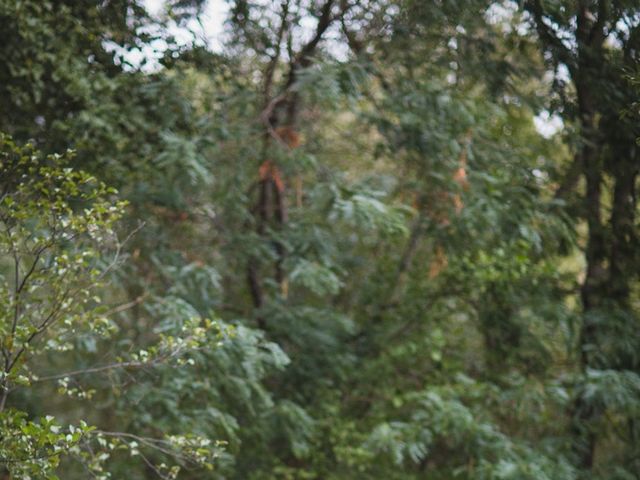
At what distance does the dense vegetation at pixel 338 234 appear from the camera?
14.5 ft

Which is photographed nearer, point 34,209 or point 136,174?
point 34,209

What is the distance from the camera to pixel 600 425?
550 centimetres

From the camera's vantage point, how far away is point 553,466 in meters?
5.12

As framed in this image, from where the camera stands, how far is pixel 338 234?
6.95 meters

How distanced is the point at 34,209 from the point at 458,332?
4.26 m

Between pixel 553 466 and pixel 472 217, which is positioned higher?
pixel 472 217

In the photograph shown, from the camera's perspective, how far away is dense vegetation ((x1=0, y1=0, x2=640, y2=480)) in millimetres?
4434

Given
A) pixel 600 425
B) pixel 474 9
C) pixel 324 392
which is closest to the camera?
pixel 474 9

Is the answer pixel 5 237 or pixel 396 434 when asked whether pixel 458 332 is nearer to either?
pixel 396 434

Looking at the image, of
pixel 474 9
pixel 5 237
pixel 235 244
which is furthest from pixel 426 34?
pixel 5 237

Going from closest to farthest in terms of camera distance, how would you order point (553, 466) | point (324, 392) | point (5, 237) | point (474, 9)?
point (5, 237) < point (474, 9) < point (553, 466) < point (324, 392)

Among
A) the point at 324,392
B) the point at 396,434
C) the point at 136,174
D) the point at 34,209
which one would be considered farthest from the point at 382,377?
the point at 34,209

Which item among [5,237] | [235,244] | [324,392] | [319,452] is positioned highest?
[235,244]

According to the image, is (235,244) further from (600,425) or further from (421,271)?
(600,425)
